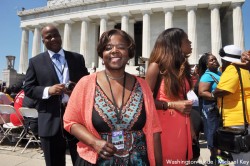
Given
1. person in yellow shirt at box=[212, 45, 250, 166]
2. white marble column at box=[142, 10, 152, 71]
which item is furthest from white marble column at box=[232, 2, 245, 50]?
person in yellow shirt at box=[212, 45, 250, 166]

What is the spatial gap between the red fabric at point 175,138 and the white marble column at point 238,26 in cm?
3245

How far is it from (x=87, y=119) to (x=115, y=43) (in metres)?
0.77

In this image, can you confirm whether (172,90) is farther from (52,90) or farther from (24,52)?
(24,52)

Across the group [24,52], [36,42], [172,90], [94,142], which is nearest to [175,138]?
[172,90]

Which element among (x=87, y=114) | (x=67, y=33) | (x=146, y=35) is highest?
(x=67, y=33)

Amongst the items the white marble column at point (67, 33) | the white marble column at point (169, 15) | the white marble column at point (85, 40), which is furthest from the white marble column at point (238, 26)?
the white marble column at point (67, 33)

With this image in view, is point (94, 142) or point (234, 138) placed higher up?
point (94, 142)

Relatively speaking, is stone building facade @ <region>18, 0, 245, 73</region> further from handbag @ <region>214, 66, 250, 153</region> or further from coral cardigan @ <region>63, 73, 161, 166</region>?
coral cardigan @ <region>63, 73, 161, 166</region>

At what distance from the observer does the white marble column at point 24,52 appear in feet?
143

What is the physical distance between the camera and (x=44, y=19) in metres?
43.4

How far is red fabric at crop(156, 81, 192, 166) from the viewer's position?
2.78 meters

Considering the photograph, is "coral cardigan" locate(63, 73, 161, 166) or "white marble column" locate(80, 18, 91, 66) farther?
"white marble column" locate(80, 18, 91, 66)

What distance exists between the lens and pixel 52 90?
9.67ft

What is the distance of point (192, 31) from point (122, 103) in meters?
33.5
